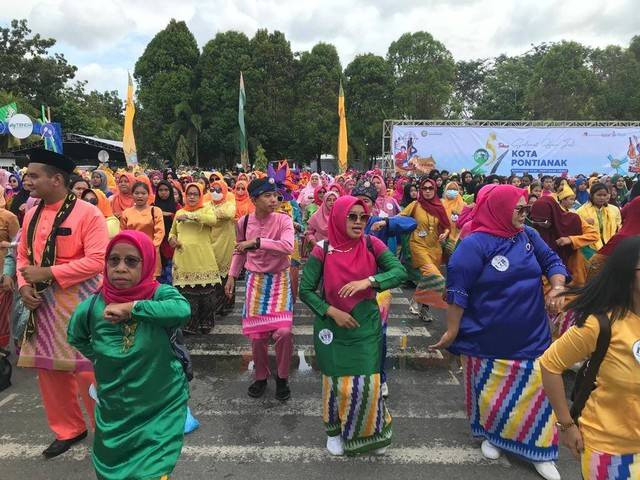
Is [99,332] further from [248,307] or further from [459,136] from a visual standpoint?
[459,136]

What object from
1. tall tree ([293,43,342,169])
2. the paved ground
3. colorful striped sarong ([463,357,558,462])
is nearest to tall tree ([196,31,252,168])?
tall tree ([293,43,342,169])

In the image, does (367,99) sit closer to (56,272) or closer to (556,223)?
(556,223)

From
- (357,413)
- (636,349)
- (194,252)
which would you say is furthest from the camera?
(194,252)

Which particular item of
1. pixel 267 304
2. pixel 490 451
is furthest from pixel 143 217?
pixel 490 451

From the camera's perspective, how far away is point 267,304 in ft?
13.4

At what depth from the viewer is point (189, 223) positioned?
5.73 m

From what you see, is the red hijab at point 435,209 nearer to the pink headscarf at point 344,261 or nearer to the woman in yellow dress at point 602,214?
the woman in yellow dress at point 602,214

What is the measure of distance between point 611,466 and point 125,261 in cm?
222

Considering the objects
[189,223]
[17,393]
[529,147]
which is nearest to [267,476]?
[17,393]

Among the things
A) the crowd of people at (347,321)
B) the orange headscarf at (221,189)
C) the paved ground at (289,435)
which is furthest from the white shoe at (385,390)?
the orange headscarf at (221,189)

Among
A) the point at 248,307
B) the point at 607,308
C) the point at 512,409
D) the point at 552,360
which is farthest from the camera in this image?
the point at 248,307

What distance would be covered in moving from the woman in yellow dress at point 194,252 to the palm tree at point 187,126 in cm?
2490

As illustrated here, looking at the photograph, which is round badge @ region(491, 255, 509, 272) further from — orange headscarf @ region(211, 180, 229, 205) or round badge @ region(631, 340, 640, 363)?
orange headscarf @ region(211, 180, 229, 205)

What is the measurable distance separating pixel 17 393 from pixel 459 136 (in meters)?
19.4
